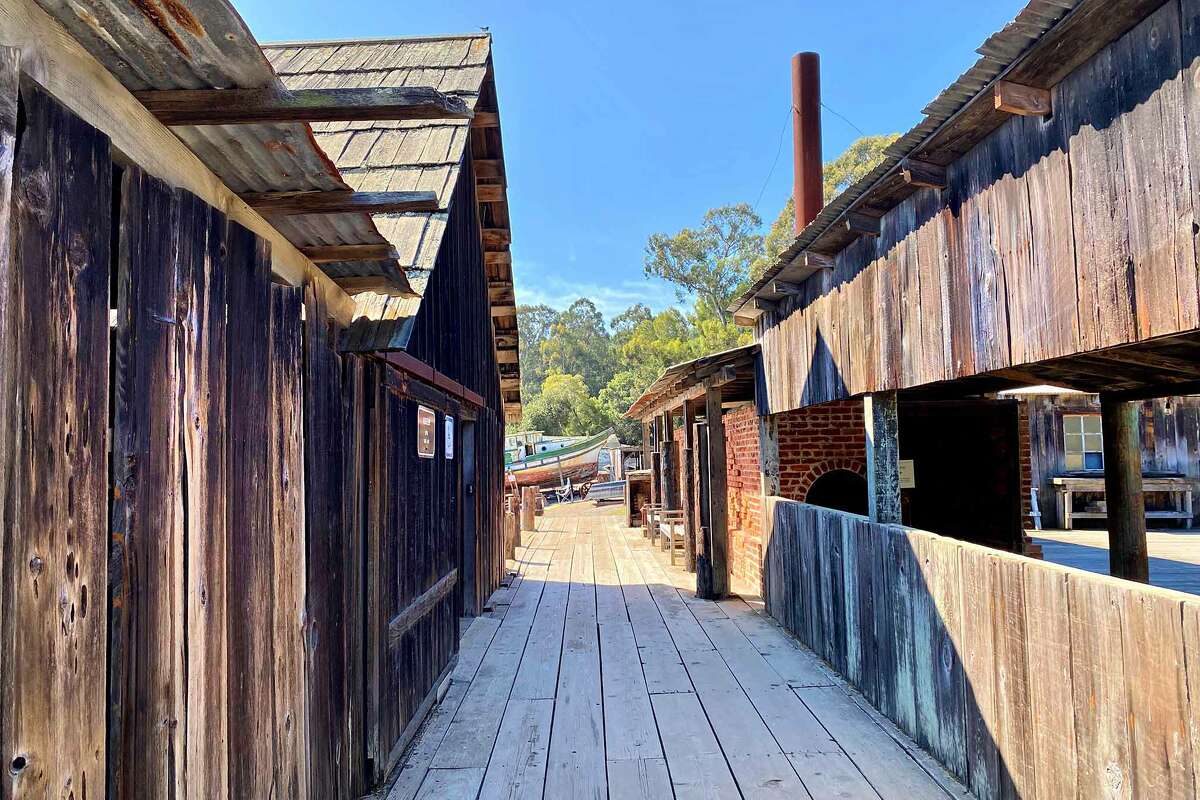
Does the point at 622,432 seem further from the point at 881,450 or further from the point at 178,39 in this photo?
the point at 178,39

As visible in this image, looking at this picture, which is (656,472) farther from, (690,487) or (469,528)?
(469,528)

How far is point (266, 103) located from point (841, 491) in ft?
26.0

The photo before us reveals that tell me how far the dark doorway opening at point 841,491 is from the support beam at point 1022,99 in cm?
569

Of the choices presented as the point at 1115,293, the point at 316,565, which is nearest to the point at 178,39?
the point at 316,565

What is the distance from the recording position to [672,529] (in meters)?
11.6

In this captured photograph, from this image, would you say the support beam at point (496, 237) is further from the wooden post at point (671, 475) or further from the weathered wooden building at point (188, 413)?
the wooden post at point (671, 475)

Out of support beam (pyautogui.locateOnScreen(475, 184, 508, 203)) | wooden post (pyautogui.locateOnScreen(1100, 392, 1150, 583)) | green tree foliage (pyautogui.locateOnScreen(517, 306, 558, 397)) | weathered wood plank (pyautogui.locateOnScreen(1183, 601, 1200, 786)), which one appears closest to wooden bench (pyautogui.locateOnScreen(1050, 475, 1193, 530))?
wooden post (pyautogui.locateOnScreen(1100, 392, 1150, 583))

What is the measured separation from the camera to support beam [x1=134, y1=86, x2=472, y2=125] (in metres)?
1.80

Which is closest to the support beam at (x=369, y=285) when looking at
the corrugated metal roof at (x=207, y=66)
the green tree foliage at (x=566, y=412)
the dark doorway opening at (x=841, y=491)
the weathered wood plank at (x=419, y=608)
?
the corrugated metal roof at (x=207, y=66)

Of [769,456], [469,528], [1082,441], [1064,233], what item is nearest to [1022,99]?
[1064,233]

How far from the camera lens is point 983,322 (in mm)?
3682

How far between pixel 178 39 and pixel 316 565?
2.08 metres

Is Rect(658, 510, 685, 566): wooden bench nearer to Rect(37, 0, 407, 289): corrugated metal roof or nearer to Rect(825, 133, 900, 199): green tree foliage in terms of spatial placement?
Rect(37, 0, 407, 289): corrugated metal roof

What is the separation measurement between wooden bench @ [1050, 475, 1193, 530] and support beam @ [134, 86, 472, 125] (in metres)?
16.4
